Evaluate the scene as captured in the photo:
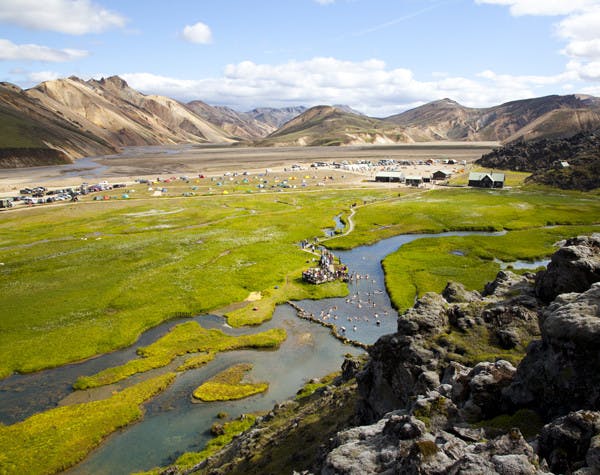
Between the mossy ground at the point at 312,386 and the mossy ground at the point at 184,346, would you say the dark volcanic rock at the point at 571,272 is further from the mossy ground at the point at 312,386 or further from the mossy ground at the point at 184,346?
the mossy ground at the point at 184,346

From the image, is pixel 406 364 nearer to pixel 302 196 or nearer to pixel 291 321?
pixel 291 321

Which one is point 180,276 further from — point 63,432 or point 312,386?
point 312,386

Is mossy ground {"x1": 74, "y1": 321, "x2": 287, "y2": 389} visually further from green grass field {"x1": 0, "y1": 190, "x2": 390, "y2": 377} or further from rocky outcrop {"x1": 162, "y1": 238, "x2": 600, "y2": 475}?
rocky outcrop {"x1": 162, "y1": 238, "x2": 600, "y2": 475}

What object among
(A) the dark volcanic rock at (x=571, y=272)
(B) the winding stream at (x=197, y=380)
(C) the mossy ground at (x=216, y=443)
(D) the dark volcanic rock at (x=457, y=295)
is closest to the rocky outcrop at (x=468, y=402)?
(A) the dark volcanic rock at (x=571, y=272)

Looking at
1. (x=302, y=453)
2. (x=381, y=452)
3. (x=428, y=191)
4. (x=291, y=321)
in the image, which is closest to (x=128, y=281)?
(x=291, y=321)

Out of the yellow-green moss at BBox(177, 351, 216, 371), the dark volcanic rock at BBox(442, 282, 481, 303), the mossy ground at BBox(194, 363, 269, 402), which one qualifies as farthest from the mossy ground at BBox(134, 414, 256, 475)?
the dark volcanic rock at BBox(442, 282, 481, 303)

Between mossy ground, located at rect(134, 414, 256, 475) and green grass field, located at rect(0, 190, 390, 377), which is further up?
green grass field, located at rect(0, 190, 390, 377)
